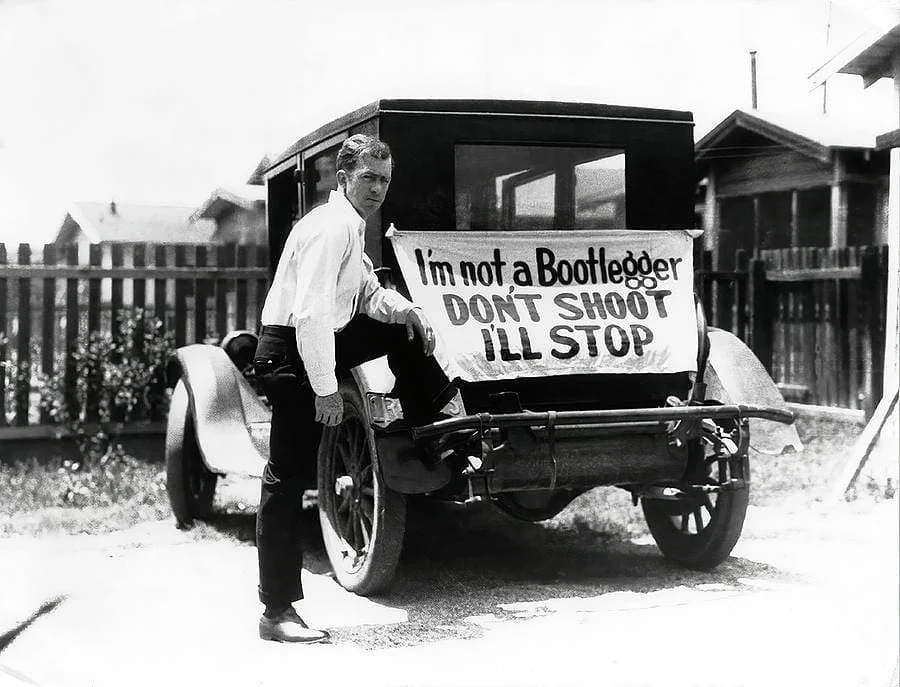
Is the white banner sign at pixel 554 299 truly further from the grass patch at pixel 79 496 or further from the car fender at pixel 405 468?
the grass patch at pixel 79 496

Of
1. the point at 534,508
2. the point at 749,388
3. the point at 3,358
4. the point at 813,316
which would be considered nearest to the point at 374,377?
the point at 534,508

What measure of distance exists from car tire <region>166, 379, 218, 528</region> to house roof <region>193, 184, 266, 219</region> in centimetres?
111

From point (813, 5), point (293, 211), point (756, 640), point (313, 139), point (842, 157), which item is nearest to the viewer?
point (756, 640)

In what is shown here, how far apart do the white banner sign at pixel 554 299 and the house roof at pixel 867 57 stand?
92 centimetres

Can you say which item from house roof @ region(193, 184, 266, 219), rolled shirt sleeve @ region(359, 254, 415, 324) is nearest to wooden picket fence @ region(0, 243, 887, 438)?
house roof @ region(193, 184, 266, 219)

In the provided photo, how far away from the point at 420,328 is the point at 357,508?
1.03 m

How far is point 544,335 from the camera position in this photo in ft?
13.5

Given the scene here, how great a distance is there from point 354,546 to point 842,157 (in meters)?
6.31

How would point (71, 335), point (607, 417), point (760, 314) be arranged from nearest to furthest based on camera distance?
1. point (607, 417)
2. point (71, 335)
3. point (760, 314)

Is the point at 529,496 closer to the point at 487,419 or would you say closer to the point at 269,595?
the point at 487,419

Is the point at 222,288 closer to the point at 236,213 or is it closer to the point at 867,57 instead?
the point at 236,213

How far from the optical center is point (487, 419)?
12.2 feet

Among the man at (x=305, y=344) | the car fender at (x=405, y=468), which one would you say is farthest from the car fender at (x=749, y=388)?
the man at (x=305, y=344)

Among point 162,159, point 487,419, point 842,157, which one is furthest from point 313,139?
point 842,157
